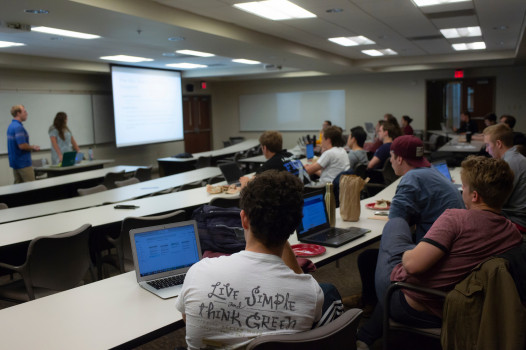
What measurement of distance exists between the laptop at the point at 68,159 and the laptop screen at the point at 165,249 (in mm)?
6110

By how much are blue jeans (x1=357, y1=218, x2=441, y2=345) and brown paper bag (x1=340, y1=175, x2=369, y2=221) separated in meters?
0.58

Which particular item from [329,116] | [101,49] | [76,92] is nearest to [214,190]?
[101,49]

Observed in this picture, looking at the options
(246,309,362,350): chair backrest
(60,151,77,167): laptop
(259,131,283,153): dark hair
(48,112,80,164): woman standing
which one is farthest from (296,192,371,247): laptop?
(48,112,80,164): woman standing

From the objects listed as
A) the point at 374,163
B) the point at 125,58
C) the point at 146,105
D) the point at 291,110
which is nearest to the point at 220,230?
the point at 374,163

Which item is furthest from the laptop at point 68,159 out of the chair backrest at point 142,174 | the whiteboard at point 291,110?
the whiteboard at point 291,110

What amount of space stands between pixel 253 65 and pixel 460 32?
19.7 ft

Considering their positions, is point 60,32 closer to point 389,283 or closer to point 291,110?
point 389,283

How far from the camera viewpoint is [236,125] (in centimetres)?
1627

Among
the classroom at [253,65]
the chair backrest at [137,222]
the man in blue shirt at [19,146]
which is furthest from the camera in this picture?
the man in blue shirt at [19,146]

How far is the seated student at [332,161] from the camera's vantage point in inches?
218

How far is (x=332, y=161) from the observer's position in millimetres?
5551

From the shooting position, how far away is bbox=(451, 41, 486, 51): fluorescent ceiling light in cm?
934

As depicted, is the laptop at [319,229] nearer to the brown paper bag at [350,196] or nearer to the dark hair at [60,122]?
the brown paper bag at [350,196]

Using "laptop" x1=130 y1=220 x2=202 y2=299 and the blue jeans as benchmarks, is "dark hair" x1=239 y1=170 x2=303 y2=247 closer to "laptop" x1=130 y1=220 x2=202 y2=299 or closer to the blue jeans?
"laptop" x1=130 y1=220 x2=202 y2=299
